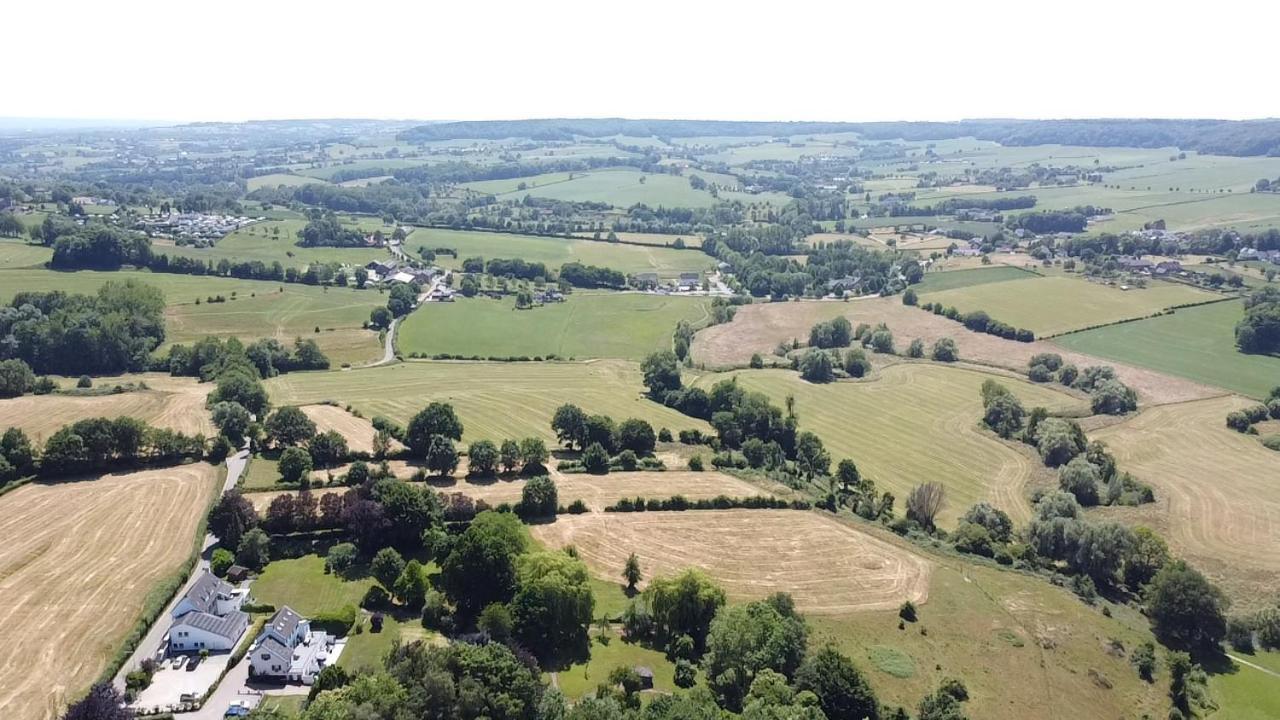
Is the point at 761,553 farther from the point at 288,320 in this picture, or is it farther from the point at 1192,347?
the point at 1192,347

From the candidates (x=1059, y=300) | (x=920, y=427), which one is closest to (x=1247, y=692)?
(x=920, y=427)

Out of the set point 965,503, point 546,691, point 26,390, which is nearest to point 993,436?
point 965,503

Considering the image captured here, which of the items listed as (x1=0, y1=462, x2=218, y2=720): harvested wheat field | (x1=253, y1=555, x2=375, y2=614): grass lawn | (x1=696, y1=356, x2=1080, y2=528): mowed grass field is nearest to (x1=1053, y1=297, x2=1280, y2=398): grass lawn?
(x1=696, y1=356, x2=1080, y2=528): mowed grass field

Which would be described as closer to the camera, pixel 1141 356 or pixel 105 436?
pixel 105 436

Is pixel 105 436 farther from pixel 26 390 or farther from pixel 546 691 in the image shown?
pixel 546 691

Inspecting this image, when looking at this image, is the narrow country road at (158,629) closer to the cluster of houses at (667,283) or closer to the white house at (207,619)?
the white house at (207,619)

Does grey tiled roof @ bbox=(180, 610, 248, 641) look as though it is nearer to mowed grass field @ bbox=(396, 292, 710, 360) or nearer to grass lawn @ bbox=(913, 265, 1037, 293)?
mowed grass field @ bbox=(396, 292, 710, 360)

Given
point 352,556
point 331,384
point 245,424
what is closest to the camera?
point 352,556
